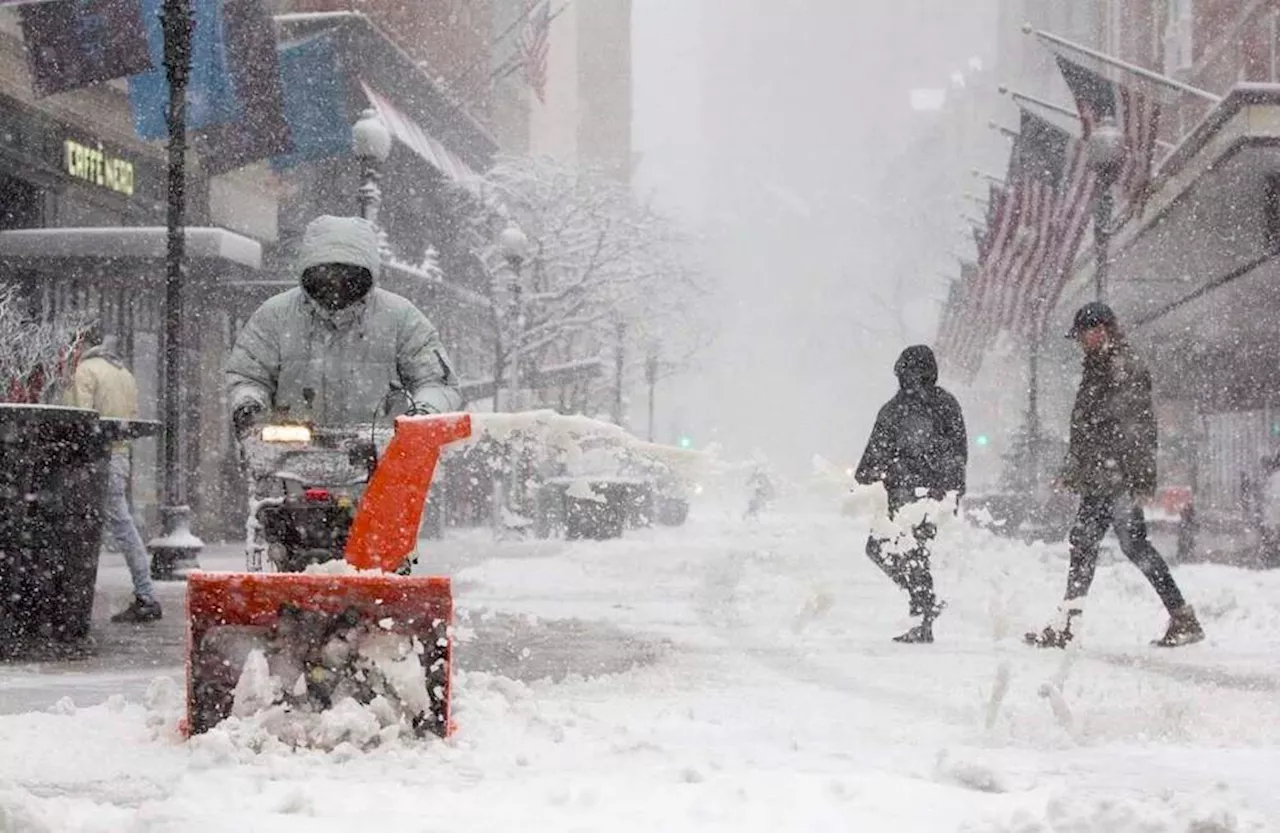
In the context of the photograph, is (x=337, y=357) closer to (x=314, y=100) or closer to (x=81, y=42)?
(x=81, y=42)

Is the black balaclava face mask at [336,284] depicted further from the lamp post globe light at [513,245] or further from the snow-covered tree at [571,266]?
the snow-covered tree at [571,266]

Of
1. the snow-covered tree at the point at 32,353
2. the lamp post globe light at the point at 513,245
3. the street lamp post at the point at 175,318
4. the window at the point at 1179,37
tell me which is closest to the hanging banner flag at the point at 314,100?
the lamp post globe light at the point at 513,245

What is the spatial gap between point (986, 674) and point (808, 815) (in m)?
3.71

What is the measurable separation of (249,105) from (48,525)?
45.1ft

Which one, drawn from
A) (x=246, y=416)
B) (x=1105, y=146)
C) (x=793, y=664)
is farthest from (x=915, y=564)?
(x=1105, y=146)

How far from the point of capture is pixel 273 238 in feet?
84.3

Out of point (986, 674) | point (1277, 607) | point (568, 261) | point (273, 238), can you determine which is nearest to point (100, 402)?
point (986, 674)

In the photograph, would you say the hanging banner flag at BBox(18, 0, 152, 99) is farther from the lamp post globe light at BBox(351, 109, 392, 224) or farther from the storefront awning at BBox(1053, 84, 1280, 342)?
the storefront awning at BBox(1053, 84, 1280, 342)

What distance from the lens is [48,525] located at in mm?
8242

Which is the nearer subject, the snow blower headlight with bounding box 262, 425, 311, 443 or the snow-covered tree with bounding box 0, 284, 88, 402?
the snow blower headlight with bounding box 262, 425, 311, 443

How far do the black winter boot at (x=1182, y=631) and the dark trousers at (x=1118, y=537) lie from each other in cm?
5

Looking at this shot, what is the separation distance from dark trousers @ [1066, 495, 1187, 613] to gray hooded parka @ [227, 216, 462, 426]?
15.2 feet

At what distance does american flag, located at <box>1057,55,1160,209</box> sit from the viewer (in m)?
18.0

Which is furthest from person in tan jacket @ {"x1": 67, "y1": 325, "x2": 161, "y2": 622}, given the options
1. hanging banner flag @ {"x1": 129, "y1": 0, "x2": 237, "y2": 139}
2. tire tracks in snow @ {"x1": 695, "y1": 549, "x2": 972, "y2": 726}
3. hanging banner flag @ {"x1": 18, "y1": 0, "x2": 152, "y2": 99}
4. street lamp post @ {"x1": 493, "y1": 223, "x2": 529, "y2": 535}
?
street lamp post @ {"x1": 493, "y1": 223, "x2": 529, "y2": 535}
